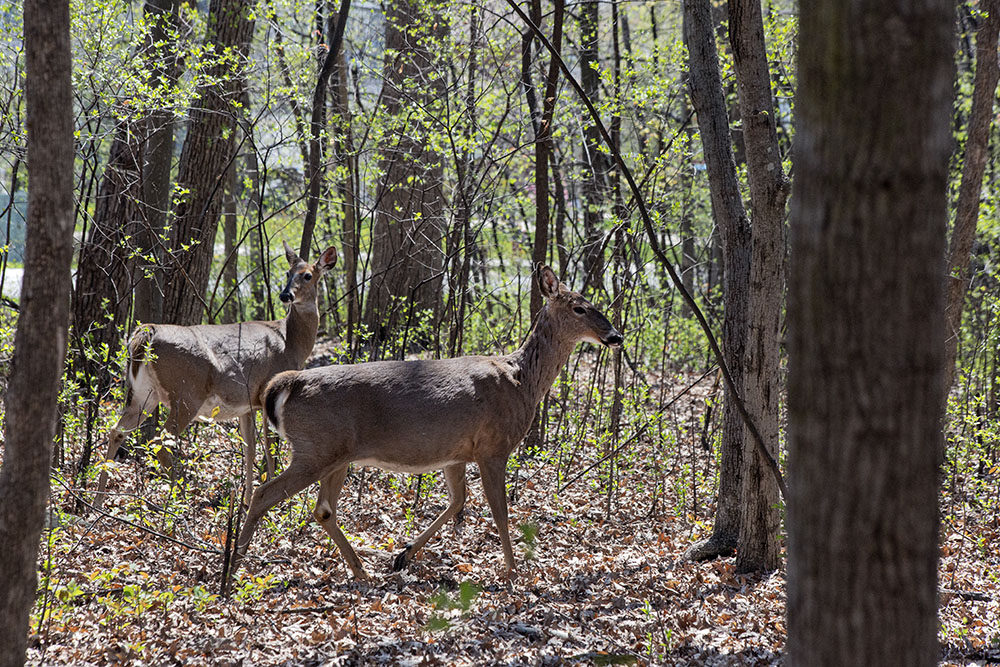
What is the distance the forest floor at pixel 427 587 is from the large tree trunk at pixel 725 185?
1.42 meters

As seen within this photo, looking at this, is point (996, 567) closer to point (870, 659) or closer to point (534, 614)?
point (534, 614)

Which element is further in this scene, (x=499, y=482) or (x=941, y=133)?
(x=499, y=482)

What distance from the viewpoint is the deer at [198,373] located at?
8.67m

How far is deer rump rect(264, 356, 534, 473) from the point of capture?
6629 mm

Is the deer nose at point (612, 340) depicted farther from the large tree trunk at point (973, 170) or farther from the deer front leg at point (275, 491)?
the large tree trunk at point (973, 170)

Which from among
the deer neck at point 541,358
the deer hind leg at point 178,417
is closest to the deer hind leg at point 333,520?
the deer neck at point 541,358

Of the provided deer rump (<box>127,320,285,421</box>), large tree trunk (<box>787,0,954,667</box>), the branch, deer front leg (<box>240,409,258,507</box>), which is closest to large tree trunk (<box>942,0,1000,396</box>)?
the branch

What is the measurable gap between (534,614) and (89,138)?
17.4 feet

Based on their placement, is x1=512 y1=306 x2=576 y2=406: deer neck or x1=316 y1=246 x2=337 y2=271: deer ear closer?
x1=512 y1=306 x2=576 y2=406: deer neck

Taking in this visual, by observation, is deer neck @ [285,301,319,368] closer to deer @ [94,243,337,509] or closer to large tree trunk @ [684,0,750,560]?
deer @ [94,243,337,509]

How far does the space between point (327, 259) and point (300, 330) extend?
0.80 meters

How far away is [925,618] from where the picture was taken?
2.49m

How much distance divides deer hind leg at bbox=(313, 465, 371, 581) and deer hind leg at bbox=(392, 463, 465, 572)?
33cm

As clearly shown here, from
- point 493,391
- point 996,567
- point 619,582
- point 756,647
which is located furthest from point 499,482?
point 996,567
